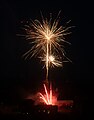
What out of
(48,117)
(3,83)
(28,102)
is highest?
(3,83)

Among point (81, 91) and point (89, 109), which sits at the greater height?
point (81, 91)

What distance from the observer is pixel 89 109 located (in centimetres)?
5141

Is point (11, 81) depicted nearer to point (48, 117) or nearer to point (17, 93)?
point (17, 93)

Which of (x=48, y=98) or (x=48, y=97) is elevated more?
(x=48, y=97)

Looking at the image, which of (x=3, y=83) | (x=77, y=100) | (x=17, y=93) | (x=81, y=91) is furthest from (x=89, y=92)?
(x=3, y=83)

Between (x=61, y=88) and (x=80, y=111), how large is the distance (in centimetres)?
1623

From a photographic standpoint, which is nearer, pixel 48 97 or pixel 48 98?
pixel 48 98

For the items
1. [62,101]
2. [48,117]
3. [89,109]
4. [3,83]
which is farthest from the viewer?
[3,83]

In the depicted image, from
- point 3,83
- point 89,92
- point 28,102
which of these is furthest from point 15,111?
point 3,83

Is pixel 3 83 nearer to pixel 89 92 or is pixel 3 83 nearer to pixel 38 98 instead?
pixel 38 98

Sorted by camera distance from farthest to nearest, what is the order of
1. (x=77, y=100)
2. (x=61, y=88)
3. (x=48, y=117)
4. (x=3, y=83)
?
1. (x=3, y=83)
2. (x=61, y=88)
3. (x=77, y=100)
4. (x=48, y=117)

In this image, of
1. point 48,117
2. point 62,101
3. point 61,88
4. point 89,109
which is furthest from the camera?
point 61,88

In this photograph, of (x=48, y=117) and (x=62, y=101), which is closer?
(x=48, y=117)

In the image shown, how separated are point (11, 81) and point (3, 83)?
7.60 feet
